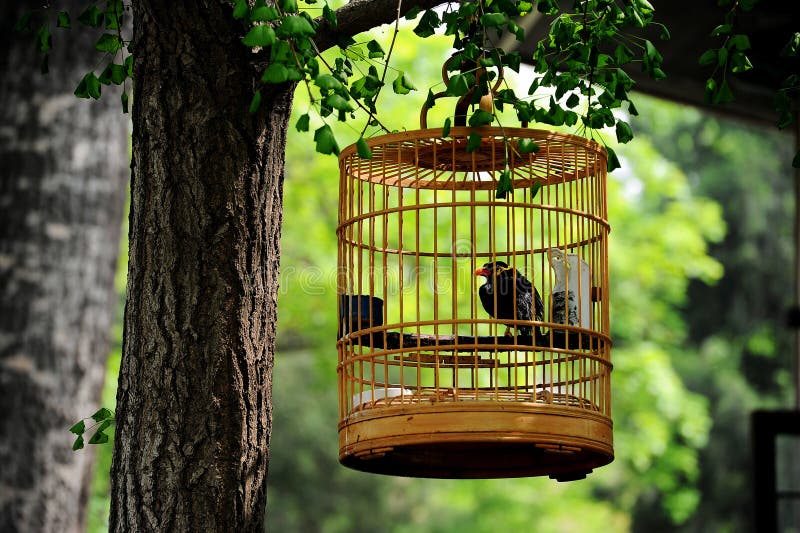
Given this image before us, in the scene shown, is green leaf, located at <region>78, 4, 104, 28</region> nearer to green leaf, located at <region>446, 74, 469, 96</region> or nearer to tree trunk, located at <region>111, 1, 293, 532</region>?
tree trunk, located at <region>111, 1, 293, 532</region>

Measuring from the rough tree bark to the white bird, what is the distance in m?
0.91

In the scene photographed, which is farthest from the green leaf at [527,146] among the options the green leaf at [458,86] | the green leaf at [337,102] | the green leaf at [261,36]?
the green leaf at [261,36]

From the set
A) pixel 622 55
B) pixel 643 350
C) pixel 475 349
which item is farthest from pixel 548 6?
pixel 643 350

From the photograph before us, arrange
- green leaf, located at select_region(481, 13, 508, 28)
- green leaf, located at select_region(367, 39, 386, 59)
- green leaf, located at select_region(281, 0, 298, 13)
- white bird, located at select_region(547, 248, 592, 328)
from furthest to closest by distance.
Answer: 1. white bird, located at select_region(547, 248, 592, 328)
2. green leaf, located at select_region(367, 39, 386, 59)
3. green leaf, located at select_region(481, 13, 508, 28)
4. green leaf, located at select_region(281, 0, 298, 13)

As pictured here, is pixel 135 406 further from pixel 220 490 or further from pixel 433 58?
pixel 433 58

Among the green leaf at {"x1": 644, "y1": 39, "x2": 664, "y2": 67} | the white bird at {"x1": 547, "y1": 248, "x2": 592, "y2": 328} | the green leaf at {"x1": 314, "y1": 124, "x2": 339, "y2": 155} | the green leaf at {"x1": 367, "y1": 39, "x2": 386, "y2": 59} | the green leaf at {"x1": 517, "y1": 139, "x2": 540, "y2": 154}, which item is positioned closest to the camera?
the green leaf at {"x1": 314, "y1": 124, "x2": 339, "y2": 155}

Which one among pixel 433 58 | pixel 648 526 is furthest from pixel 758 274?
pixel 433 58

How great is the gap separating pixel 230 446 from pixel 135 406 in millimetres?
271

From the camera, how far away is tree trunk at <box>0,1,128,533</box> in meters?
5.26

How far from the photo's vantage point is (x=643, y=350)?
1319cm

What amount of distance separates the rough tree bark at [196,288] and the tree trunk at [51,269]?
2.53m

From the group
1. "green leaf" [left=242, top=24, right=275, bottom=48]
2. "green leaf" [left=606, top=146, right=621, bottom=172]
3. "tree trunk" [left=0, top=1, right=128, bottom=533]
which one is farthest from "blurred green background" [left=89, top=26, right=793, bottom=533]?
"green leaf" [left=242, top=24, right=275, bottom=48]

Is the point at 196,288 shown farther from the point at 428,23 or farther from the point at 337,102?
the point at 428,23

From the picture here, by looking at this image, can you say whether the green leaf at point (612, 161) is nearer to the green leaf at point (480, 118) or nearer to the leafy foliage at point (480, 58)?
the leafy foliage at point (480, 58)
